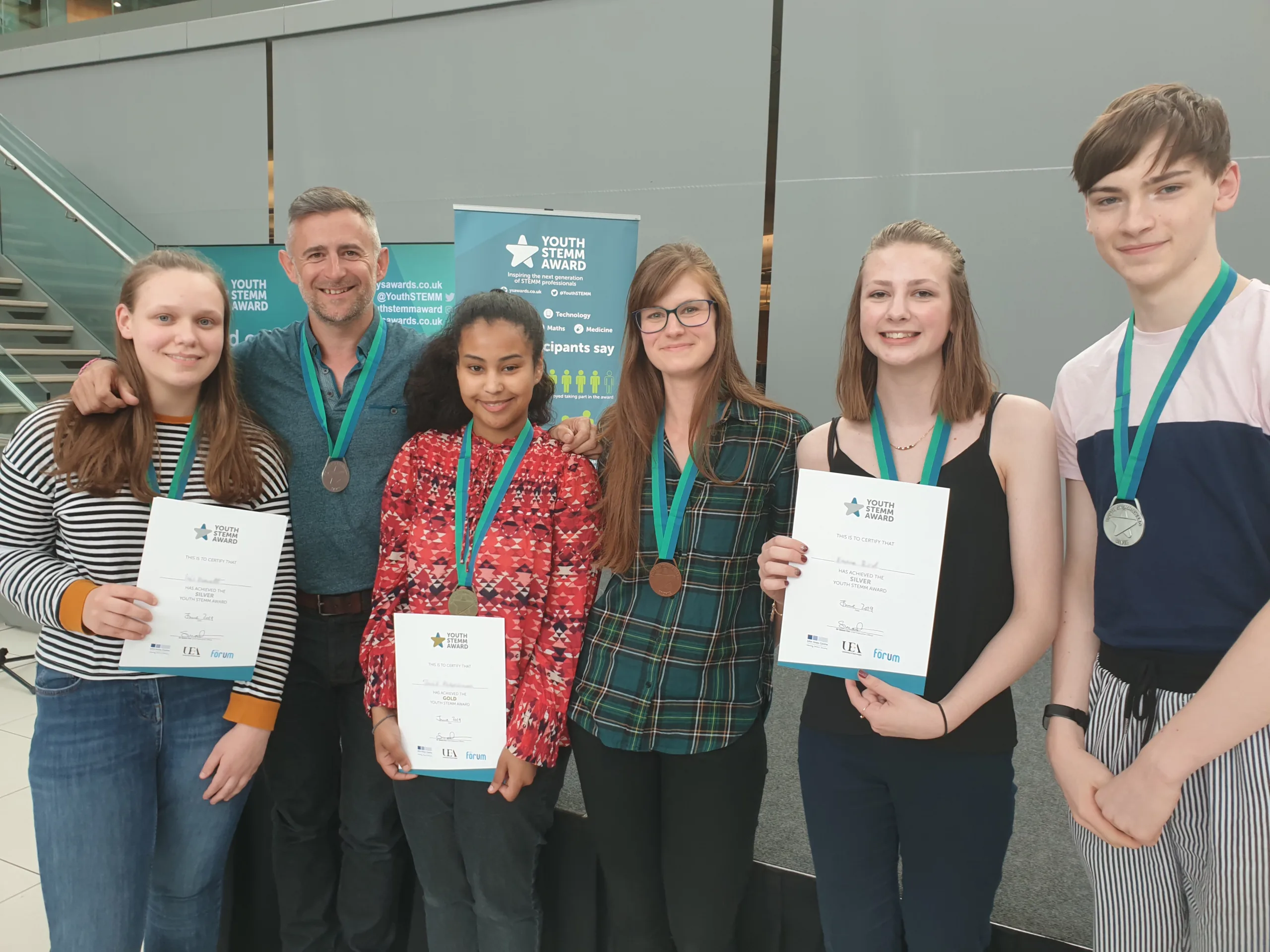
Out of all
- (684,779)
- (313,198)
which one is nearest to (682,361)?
(684,779)

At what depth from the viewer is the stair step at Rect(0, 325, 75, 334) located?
255 inches

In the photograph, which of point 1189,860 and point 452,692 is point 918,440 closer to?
point 1189,860

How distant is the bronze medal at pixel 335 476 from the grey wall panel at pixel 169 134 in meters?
6.55

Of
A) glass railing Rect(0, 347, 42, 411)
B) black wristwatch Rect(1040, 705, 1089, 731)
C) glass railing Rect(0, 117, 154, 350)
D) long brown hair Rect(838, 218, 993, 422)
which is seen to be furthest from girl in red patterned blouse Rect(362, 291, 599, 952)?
glass railing Rect(0, 117, 154, 350)

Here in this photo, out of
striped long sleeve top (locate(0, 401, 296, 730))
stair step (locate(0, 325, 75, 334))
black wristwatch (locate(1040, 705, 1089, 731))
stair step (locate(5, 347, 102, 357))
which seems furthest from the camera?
stair step (locate(0, 325, 75, 334))

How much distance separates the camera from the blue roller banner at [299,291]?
5.70m

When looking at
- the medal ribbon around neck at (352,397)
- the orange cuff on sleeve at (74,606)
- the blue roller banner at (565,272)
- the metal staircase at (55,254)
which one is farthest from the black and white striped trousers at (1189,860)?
the metal staircase at (55,254)

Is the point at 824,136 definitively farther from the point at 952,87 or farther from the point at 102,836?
the point at 102,836

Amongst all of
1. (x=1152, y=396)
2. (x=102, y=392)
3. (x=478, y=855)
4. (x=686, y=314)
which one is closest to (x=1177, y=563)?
(x=1152, y=396)

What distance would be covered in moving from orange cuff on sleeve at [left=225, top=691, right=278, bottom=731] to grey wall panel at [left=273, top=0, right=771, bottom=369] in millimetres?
4724

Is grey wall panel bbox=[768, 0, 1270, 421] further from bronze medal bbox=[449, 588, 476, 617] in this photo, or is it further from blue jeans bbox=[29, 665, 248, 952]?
blue jeans bbox=[29, 665, 248, 952]

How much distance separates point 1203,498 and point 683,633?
2.92 feet

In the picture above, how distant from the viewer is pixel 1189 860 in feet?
3.71

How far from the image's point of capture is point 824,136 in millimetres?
5379
